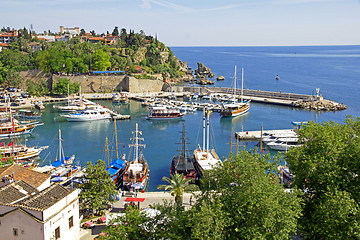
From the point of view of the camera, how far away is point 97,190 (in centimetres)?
1934

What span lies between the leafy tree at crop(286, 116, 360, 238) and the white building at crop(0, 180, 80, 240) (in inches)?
381

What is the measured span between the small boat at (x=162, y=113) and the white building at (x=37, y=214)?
36.9m

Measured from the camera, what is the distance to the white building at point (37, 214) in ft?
41.4

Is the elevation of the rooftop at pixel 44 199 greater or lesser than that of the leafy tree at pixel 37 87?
lesser

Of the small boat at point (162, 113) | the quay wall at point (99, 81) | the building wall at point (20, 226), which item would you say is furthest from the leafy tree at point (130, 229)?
the quay wall at point (99, 81)

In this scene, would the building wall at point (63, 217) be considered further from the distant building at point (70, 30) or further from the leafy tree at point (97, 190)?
the distant building at point (70, 30)

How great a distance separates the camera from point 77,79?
67750mm

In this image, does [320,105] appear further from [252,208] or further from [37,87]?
[252,208]

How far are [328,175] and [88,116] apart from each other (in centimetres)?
4072

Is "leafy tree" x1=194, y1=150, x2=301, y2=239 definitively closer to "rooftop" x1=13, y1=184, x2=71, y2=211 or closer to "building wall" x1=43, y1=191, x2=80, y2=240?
"building wall" x1=43, y1=191, x2=80, y2=240

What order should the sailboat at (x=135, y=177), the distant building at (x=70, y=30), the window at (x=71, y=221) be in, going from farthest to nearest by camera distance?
1. the distant building at (x=70, y=30)
2. the sailboat at (x=135, y=177)
3. the window at (x=71, y=221)

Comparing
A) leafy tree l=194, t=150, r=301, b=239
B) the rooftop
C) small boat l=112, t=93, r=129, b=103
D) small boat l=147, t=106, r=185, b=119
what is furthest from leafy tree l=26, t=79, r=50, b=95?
leafy tree l=194, t=150, r=301, b=239

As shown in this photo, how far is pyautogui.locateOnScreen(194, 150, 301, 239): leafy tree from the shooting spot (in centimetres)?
1240

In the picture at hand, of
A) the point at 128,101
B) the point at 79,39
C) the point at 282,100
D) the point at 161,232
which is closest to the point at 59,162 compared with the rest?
the point at 161,232
